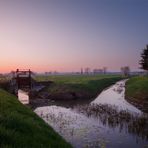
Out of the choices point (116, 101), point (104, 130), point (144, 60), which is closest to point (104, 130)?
point (104, 130)

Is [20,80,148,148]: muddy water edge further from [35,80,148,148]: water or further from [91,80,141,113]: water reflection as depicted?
[91,80,141,113]: water reflection

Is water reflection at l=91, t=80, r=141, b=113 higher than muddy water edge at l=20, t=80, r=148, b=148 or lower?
lower

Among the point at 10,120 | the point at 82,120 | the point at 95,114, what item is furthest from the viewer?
the point at 95,114

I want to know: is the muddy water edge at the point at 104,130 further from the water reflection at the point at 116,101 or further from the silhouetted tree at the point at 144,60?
the silhouetted tree at the point at 144,60

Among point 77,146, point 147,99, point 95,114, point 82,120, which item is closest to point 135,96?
point 147,99

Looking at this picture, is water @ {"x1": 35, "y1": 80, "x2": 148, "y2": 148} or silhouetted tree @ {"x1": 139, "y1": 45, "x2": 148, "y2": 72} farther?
silhouetted tree @ {"x1": 139, "y1": 45, "x2": 148, "y2": 72}

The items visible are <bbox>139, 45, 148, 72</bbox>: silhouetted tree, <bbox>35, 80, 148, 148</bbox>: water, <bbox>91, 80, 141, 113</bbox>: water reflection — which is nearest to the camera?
<bbox>35, 80, 148, 148</bbox>: water

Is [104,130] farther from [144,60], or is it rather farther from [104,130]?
[144,60]

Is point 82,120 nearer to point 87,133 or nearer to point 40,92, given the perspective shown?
point 87,133

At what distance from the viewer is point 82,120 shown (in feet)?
93.2

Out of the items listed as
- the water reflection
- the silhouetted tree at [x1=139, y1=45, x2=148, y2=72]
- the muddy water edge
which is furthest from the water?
the silhouetted tree at [x1=139, y1=45, x2=148, y2=72]

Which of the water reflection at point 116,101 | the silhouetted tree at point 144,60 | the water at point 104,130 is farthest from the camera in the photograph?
the silhouetted tree at point 144,60

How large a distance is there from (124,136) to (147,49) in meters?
63.1

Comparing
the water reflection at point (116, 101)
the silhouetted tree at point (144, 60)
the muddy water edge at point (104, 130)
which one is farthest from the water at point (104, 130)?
the silhouetted tree at point (144, 60)
